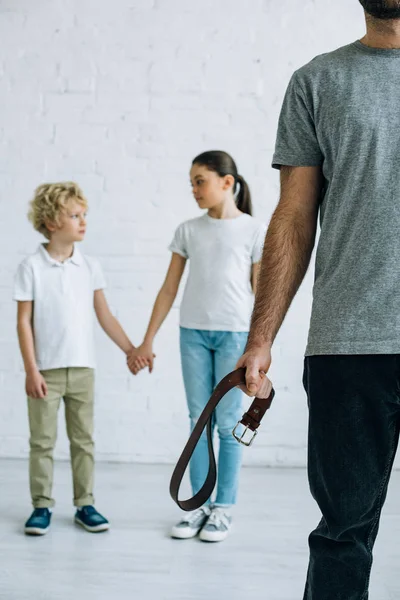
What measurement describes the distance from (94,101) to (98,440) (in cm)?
151

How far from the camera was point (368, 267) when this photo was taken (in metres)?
1.13

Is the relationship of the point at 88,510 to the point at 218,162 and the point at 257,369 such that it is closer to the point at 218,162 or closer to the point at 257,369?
the point at 218,162

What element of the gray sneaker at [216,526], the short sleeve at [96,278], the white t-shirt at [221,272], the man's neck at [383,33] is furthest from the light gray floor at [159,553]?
the man's neck at [383,33]

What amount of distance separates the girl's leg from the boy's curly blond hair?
57 cm

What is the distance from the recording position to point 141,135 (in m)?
3.54

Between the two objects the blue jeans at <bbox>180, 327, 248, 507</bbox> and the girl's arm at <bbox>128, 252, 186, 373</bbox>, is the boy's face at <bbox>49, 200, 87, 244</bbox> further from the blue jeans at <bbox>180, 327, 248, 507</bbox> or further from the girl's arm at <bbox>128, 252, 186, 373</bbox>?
the blue jeans at <bbox>180, 327, 248, 507</bbox>

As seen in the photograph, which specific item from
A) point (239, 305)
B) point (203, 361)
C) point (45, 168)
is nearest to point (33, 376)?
point (203, 361)

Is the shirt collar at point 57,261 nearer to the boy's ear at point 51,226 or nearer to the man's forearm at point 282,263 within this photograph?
the boy's ear at point 51,226

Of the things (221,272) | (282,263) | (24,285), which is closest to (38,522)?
(24,285)

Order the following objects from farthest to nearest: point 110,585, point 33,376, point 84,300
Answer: point 84,300
point 33,376
point 110,585

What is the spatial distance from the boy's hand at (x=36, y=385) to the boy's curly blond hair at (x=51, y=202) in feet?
1.56

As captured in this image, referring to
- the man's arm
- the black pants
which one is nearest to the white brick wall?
the man's arm

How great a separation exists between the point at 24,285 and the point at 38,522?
2.43ft

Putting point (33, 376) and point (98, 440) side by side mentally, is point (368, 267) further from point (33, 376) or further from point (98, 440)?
point (98, 440)
